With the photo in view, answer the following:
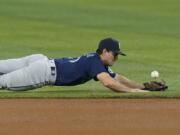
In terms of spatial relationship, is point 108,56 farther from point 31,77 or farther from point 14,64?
point 14,64

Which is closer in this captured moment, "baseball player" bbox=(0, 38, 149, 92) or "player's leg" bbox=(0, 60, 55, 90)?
"baseball player" bbox=(0, 38, 149, 92)

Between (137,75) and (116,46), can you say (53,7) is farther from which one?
(116,46)

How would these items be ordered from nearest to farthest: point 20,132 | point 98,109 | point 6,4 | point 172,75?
point 20,132 < point 98,109 < point 172,75 < point 6,4

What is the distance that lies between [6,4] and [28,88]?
553 inches

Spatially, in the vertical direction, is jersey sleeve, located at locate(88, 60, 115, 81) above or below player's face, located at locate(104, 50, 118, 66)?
below

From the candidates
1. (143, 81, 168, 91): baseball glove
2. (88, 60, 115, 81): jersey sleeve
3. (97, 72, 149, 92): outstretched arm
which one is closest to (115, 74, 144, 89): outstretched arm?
(143, 81, 168, 91): baseball glove

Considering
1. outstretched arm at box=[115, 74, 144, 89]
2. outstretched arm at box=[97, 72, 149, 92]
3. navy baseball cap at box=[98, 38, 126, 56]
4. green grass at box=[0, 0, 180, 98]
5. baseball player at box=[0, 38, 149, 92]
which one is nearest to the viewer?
outstretched arm at box=[97, 72, 149, 92]

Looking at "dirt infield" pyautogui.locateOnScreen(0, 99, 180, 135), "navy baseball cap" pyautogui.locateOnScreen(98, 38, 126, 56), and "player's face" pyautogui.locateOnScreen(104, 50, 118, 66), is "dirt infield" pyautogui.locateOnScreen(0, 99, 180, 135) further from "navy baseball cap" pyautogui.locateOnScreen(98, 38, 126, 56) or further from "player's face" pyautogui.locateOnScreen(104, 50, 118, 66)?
"navy baseball cap" pyautogui.locateOnScreen(98, 38, 126, 56)

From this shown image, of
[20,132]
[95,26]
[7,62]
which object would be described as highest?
[95,26]

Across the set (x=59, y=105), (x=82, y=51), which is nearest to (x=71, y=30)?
(x=82, y=51)

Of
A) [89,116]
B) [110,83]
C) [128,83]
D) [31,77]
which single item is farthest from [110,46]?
[89,116]

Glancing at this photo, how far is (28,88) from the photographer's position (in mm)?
10875

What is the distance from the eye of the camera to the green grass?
1187 cm

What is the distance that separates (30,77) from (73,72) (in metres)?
0.60
